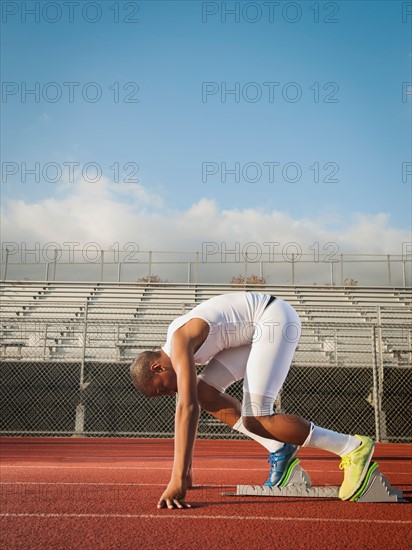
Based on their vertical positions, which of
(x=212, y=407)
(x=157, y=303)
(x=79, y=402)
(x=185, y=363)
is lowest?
(x=79, y=402)

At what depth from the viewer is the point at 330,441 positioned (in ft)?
11.3

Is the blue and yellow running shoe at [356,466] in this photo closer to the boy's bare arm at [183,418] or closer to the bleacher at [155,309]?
the boy's bare arm at [183,418]

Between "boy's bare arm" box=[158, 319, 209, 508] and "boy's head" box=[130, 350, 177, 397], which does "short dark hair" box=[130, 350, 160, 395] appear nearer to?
"boy's head" box=[130, 350, 177, 397]

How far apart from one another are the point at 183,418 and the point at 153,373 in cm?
38

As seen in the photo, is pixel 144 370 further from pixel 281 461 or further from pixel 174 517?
pixel 281 461

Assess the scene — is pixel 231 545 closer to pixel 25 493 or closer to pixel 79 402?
pixel 25 493

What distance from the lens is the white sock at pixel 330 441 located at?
11.1 feet

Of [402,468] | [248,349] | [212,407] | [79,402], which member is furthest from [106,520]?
[79,402]

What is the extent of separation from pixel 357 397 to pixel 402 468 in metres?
4.95


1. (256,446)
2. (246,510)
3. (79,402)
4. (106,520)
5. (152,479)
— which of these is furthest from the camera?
(79,402)

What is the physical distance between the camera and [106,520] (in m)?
3.01

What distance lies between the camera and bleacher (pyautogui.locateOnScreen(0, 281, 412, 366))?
14898mm

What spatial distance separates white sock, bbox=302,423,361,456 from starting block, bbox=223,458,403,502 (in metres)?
0.18

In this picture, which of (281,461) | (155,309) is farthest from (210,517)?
(155,309)
